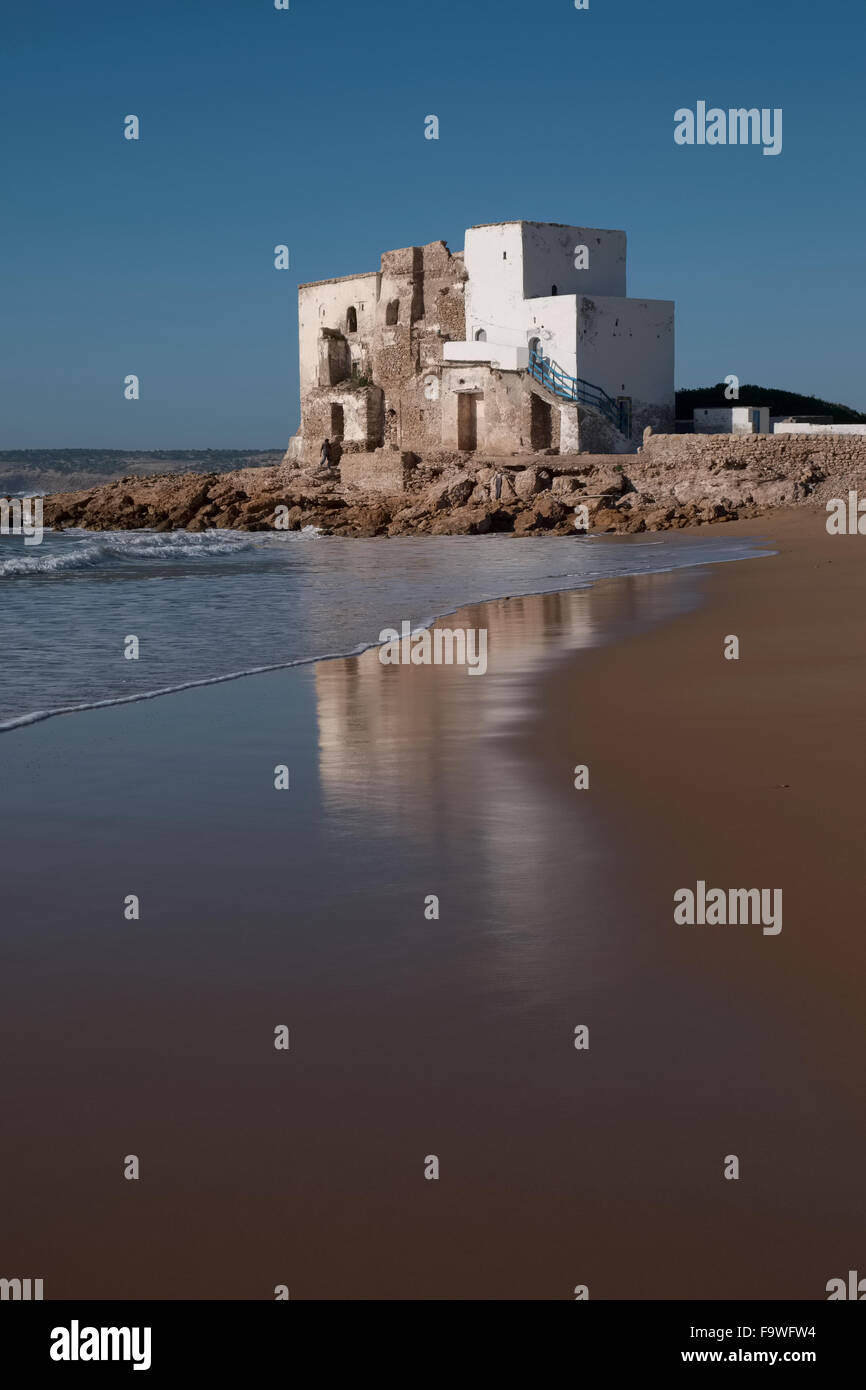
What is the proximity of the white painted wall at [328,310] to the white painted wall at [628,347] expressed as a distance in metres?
9.91

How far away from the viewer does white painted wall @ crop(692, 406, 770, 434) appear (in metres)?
36.5

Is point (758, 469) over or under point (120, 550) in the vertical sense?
over

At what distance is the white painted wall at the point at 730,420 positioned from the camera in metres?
36.5

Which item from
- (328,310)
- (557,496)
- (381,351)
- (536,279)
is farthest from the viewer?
(328,310)

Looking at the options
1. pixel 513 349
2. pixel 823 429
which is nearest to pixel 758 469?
pixel 823 429

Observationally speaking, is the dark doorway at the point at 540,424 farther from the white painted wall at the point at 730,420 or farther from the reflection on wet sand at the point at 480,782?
the reflection on wet sand at the point at 480,782

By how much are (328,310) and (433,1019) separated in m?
46.3

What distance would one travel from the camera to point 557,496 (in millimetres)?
30984

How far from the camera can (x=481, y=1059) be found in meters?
3.33

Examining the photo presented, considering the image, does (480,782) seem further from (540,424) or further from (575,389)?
(540,424)

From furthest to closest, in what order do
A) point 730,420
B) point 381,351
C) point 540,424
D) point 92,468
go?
1. point 92,468
2. point 381,351
3. point 540,424
4. point 730,420
